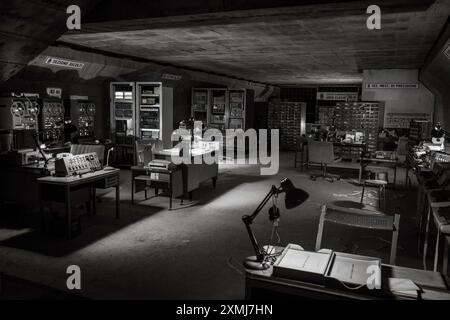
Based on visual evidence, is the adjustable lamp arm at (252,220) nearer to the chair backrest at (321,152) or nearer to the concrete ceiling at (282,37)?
the concrete ceiling at (282,37)

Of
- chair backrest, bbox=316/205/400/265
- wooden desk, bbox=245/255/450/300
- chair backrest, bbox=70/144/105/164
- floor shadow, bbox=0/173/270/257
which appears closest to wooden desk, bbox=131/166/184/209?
floor shadow, bbox=0/173/270/257

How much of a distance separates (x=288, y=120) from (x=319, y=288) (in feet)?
46.5

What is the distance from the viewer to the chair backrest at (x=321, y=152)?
30.2ft

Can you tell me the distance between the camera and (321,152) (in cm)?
932

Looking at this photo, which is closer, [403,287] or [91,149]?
[403,287]

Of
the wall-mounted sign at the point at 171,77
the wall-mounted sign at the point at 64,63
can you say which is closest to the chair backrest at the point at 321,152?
the wall-mounted sign at the point at 171,77

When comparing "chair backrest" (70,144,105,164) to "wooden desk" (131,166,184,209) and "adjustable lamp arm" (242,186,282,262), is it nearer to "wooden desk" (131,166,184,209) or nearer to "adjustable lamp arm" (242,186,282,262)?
"wooden desk" (131,166,184,209)

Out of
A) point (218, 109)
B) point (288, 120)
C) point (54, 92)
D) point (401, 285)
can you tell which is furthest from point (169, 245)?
point (288, 120)

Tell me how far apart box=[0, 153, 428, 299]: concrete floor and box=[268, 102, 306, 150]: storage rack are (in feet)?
27.9

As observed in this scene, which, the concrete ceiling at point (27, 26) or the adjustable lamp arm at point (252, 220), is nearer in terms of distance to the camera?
the adjustable lamp arm at point (252, 220)

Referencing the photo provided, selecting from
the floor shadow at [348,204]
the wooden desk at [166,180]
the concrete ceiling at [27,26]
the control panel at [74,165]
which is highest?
the concrete ceiling at [27,26]

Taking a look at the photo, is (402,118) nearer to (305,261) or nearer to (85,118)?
(85,118)

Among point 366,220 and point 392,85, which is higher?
point 392,85

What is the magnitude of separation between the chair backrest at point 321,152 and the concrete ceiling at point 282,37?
2075 mm
